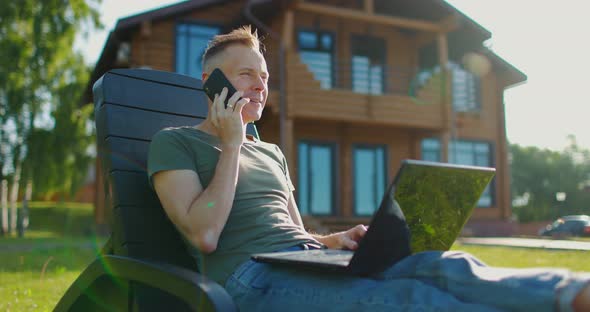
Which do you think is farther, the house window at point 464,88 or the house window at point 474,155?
the house window at point 474,155

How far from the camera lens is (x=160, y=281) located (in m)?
1.64

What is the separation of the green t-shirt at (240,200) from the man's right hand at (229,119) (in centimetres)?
13

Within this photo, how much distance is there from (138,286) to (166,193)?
33 cm

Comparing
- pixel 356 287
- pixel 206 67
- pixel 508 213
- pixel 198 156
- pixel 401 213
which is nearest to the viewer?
pixel 356 287

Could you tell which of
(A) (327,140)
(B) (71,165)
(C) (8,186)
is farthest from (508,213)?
(C) (8,186)

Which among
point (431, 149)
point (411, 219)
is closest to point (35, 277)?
→ point (411, 219)

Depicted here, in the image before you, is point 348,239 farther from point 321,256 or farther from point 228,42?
point 228,42

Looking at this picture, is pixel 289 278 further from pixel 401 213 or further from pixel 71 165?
pixel 71 165

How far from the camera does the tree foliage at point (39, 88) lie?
54.7 ft

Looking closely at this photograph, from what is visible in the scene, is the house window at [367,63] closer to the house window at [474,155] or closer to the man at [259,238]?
the house window at [474,155]

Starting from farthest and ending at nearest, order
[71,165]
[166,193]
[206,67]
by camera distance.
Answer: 1. [71,165]
2. [206,67]
3. [166,193]

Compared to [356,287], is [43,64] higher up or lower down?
higher up

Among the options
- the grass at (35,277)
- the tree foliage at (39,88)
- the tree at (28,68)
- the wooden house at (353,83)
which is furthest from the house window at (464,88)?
the tree at (28,68)

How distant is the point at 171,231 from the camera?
2.21 meters
